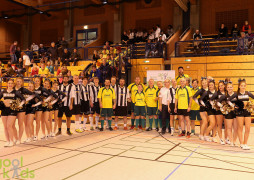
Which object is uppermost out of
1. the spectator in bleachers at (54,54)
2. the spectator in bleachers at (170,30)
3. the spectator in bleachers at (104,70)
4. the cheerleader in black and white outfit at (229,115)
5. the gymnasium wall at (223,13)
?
the gymnasium wall at (223,13)

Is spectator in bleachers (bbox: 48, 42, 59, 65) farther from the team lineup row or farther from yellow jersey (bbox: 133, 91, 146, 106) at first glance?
yellow jersey (bbox: 133, 91, 146, 106)

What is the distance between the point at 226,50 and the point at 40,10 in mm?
15143

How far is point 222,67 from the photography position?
11688 mm

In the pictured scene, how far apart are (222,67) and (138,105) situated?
19.5 ft

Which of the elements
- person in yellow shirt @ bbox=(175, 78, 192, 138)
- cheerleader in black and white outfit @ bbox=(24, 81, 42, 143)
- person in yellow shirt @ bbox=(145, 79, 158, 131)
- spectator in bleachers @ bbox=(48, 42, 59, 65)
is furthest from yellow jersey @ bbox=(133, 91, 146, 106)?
A: spectator in bleachers @ bbox=(48, 42, 59, 65)

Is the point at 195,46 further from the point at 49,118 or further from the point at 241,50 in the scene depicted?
the point at 49,118

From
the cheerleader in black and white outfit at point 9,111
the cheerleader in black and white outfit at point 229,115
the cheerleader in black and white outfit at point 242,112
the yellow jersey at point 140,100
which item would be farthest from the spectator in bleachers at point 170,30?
the cheerleader in black and white outfit at point 9,111

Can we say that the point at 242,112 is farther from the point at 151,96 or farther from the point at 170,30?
the point at 170,30

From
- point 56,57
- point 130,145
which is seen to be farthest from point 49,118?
point 56,57

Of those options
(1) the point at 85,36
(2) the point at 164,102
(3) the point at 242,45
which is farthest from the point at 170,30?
(2) the point at 164,102

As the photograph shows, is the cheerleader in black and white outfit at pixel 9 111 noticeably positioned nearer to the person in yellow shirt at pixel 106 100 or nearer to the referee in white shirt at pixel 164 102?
the person in yellow shirt at pixel 106 100

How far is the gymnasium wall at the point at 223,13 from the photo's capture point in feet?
51.0

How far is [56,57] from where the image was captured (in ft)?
47.7

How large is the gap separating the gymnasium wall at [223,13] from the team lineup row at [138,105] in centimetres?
1052
